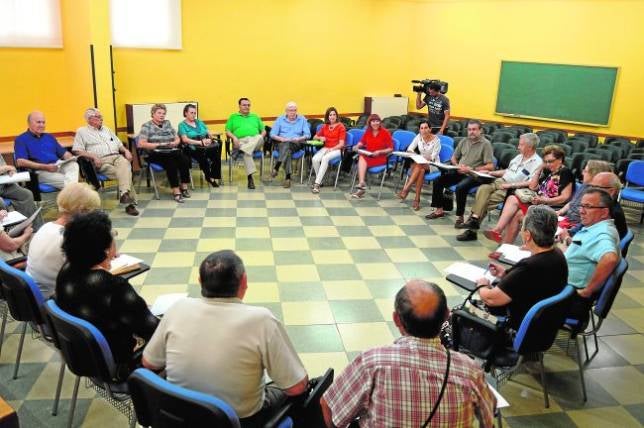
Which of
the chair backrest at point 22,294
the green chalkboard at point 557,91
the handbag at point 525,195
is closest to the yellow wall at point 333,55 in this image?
the green chalkboard at point 557,91

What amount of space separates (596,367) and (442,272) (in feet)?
5.33

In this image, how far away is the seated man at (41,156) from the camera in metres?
5.47

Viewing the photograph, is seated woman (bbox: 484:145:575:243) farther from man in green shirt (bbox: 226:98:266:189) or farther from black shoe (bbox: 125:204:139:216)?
black shoe (bbox: 125:204:139:216)

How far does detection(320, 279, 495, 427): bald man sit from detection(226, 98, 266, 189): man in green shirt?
5.89m

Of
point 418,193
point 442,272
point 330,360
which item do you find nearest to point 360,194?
point 418,193

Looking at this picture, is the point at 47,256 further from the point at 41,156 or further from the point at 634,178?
the point at 634,178

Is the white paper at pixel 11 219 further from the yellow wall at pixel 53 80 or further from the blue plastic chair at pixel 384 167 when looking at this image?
the blue plastic chair at pixel 384 167

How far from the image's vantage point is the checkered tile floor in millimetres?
2953

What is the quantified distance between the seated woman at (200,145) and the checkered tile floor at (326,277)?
1.05 feet

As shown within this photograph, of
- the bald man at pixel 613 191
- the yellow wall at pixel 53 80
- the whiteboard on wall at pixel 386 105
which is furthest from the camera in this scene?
the whiteboard on wall at pixel 386 105

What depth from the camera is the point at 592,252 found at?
10.0ft

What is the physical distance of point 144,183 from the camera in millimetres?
7504

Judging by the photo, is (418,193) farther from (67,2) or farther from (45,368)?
(67,2)

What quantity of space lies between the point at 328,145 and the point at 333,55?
147 inches
